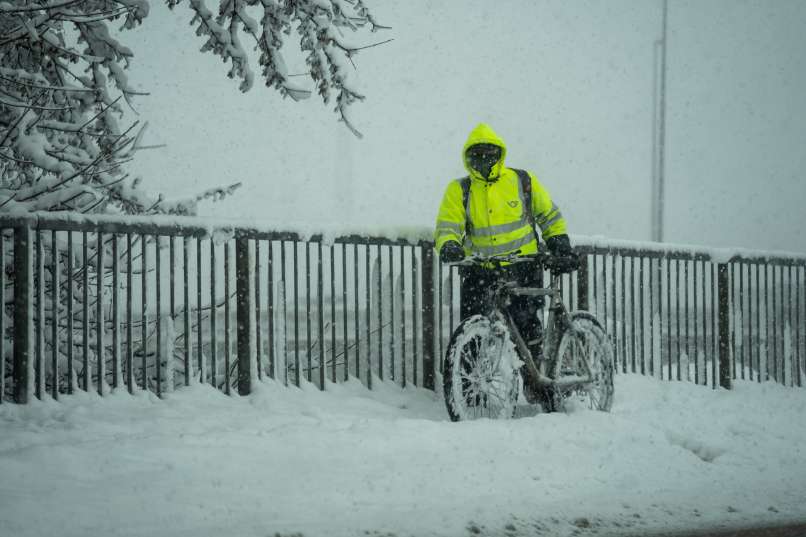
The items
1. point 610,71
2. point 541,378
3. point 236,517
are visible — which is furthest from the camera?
point 610,71

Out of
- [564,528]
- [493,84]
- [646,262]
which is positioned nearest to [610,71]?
[493,84]

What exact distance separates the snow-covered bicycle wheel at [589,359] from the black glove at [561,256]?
18.2 inches

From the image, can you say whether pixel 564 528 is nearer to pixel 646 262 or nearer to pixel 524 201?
pixel 524 201

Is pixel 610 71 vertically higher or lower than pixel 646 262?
higher

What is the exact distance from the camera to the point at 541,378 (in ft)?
16.3

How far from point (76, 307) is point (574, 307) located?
4.24 meters

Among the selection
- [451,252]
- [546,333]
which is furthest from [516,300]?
[451,252]

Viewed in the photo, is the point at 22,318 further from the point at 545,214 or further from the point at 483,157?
the point at 545,214

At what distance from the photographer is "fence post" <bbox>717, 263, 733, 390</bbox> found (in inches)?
310

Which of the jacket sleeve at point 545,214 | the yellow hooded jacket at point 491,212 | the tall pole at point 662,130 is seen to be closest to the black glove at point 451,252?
the yellow hooded jacket at point 491,212

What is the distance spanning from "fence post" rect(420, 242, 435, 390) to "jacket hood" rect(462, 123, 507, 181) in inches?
36.9

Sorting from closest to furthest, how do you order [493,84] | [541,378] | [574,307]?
[541,378]
[574,307]
[493,84]

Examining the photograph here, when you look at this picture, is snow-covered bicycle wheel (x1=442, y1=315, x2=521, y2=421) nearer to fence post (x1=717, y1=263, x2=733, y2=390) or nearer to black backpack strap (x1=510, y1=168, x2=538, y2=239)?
black backpack strap (x1=510, y1=168, x2=538, y2=239)

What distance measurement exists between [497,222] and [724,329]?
4.10 m
